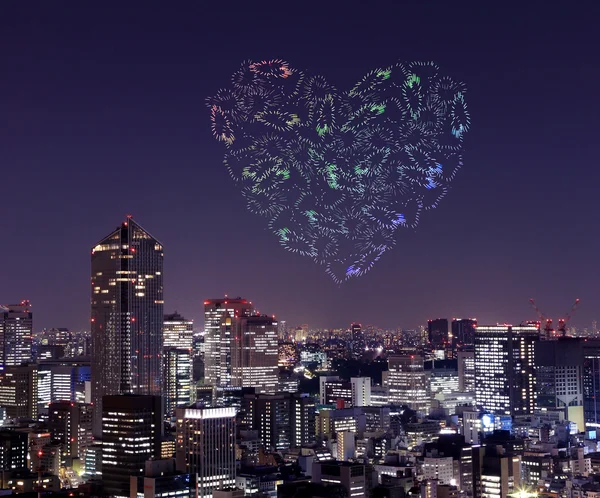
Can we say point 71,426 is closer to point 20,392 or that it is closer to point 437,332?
point 20,392

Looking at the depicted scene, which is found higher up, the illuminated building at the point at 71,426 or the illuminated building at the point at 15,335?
Result: the illuminated building at the point at 15,335

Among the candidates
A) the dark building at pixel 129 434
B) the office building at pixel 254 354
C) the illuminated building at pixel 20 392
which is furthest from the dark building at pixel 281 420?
the office building at pixel 254 354

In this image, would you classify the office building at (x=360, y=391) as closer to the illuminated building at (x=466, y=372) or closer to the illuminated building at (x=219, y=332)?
the illuminated building at (x=466, y=372)

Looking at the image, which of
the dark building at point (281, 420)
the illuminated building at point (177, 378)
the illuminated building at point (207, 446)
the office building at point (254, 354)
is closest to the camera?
the illuminated building at point (207, 446)

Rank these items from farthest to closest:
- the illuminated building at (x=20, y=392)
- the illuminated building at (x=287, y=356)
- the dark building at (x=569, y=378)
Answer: the illuminated building at (x=287, y=356) → the dark building at (x=569, y=378) → the illuminated building at (x=20, y=392)

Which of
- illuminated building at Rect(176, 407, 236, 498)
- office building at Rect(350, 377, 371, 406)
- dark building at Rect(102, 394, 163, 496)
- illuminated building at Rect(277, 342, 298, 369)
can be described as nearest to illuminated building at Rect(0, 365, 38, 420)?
office building at Rect(350, 377, 371, 406)

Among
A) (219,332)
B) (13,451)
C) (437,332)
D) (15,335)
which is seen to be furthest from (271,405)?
(437,332)

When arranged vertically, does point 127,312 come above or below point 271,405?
above

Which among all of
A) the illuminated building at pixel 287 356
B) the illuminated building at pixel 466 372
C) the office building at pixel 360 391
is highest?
the illuminated building at pixel 287 356
